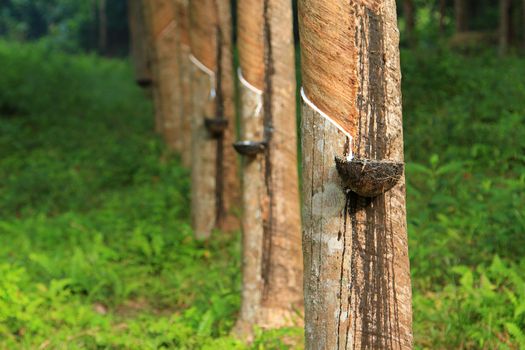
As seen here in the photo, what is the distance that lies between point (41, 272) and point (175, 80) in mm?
6270

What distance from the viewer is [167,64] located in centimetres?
1318

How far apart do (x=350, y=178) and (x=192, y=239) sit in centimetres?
554

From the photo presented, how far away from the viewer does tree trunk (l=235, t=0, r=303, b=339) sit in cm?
550

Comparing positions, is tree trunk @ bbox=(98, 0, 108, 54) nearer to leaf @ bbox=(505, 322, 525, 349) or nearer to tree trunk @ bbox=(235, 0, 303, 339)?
tree trunk @ bbox=(235, 0, 303, 339)

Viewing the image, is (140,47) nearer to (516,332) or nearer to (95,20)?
(516,332)

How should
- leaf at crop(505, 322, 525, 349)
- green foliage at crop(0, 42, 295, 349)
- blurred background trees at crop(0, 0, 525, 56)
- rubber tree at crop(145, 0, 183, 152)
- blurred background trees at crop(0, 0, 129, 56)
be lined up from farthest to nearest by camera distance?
blurred background trees at crop(0, 0, 129, 56)
blurred background trees at crop(0, 0, 525, 56)
rubber tree at crop(145, 0, 183, 152)
green foliage at crop(0, 42, 295, 349)
leaf at crop(505, 322, 525, 349)

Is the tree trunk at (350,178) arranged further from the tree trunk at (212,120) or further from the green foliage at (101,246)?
the tree trunk at (212,120)

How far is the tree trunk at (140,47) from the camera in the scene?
17.4 m

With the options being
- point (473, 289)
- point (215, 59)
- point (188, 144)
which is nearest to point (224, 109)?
point (215, 59)

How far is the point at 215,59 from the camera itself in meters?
8.23

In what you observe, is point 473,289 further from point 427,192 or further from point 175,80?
point 175,80

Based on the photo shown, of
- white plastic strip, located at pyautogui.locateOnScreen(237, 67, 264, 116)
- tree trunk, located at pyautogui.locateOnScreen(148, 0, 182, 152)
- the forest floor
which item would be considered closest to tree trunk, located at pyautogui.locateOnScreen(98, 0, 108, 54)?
the forest floor

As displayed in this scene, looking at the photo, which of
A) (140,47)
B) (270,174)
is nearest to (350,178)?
(270,174)

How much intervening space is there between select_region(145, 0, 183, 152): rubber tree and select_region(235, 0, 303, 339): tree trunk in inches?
293
